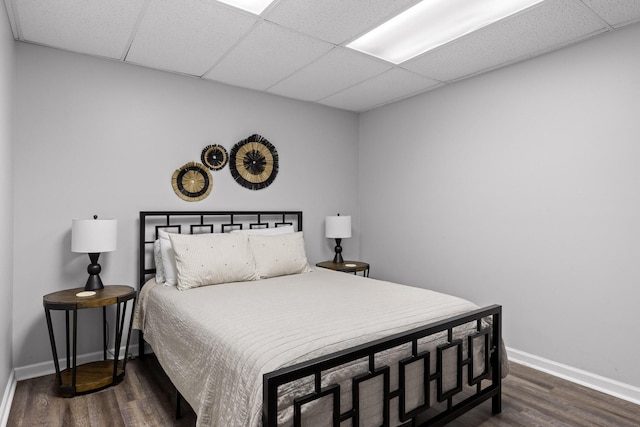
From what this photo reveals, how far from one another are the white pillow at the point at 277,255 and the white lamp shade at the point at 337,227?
689mm

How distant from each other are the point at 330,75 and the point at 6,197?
8.34 feet

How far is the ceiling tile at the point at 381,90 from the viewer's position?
11.0ft

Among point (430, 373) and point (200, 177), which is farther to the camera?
point (200, 177)

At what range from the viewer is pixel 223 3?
217cm

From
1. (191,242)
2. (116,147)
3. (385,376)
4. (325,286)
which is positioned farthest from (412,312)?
(116,147)

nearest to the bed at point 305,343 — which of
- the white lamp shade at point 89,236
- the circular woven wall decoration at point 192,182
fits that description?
the circular woven wall decoration at point 192,182

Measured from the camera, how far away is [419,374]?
1.84 m

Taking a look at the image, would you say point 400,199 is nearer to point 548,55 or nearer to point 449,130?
point 449,130

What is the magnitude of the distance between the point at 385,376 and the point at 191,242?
1829 millimetres

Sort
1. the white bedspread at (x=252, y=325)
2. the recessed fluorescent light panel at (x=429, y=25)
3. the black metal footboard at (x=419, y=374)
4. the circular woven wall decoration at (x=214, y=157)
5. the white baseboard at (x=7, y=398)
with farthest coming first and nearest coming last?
the circular woven wall decoration at (x=214, y=157), the recessed fluorescent light panel at (x=429, y=25), the white baseboard at (x=7, y=398), the white bedspread at (x=252, y=325), the black metal footboard at (x=419, y=374)

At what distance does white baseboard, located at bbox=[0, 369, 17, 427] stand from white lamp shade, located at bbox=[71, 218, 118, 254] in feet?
3.00

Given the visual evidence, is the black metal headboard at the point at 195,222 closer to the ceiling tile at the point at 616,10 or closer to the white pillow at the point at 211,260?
the white pillow at the point at 211,260

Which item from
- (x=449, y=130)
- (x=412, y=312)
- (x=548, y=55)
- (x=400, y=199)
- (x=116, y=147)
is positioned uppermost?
(x=548, y=55)

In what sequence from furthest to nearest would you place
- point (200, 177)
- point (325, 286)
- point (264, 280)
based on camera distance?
1. point (200, 177)
2. point (264, 280)
3. point (325, 286)
